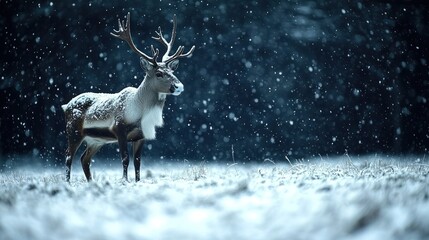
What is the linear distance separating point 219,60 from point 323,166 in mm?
6238

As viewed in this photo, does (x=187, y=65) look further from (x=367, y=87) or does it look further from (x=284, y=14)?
(x=367, y=87)

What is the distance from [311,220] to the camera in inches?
59.2

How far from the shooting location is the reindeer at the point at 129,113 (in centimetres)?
430

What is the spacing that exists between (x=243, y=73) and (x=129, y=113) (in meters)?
6.60

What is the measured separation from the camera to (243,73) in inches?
416

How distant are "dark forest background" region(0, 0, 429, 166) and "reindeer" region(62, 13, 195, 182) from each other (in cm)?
453

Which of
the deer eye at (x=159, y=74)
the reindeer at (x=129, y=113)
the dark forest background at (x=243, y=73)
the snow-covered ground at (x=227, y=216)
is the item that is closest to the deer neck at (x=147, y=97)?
the reindeer at (x=129, y=113)

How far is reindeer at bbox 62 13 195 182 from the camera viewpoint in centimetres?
430

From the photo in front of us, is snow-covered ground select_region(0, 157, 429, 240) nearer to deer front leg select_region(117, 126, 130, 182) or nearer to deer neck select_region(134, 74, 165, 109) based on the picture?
deer front leg select_region(117, 126, 130, 182)

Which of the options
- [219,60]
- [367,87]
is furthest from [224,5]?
[367,87]

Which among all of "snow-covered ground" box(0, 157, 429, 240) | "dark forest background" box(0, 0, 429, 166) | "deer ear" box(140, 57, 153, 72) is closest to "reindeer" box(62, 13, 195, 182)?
"deer ear" box(140, 57, 153, 72)

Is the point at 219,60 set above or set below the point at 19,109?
above

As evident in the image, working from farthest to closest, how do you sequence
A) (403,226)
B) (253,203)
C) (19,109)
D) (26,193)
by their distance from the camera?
(19,109) → (26,193) → (253,203) → (403,226)

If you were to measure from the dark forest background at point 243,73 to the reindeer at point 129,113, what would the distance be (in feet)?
14.9
